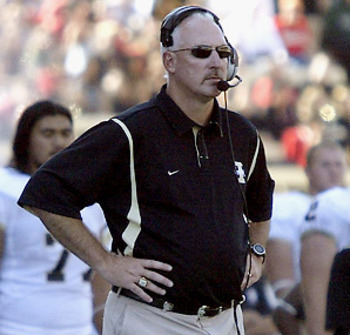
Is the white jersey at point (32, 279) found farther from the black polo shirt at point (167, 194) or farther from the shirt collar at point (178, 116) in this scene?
the shirt collar at point (178, 116)

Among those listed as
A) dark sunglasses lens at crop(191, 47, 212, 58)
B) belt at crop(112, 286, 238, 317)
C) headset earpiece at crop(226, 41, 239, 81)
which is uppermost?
dark sunglasses lens at crop(191, 47, 212, 58)

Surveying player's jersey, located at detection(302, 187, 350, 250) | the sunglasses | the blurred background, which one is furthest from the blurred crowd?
the sunglasses

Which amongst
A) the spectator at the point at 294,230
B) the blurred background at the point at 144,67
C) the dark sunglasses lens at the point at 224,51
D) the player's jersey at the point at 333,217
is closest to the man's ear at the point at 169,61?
the dark sunglasses lens at the point at 224,51

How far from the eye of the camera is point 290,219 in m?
7.18

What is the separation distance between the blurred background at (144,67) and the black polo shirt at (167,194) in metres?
7.82

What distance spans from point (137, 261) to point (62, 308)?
1.34 meters

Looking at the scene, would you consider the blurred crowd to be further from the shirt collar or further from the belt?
the belt

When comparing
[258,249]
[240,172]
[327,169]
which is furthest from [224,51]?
[327,169]

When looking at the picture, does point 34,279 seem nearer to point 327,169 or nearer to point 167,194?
point 167,194

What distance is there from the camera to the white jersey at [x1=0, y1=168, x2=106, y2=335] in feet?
15.5

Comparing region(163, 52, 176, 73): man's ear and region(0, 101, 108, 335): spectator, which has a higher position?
region(163, 52, 176, 73): man's ear

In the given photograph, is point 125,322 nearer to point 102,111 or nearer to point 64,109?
point 64,109

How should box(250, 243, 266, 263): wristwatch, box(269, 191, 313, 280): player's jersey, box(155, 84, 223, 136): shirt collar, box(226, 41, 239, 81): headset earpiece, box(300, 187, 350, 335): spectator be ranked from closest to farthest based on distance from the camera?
1. box(155, 84, 223, 136): shirt collar
2. box(226, 41, 239, 81): headset earpiece
3. box(250, 243, 266, 263): wristwatch
4. box(300, 187, 350, 335): spectator
5. box(269, 191, 313, 280): player's jersey

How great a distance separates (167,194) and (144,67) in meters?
8.72
